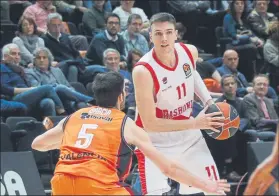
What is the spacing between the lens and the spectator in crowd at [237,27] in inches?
580

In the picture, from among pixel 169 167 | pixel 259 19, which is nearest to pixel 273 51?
pixel 259 19

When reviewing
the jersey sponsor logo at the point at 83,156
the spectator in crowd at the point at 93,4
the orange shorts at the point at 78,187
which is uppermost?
the jersey sponsor logo at the point at 83,156

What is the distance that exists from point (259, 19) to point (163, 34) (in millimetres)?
7627

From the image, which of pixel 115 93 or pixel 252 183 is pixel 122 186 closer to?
pixel 115 93

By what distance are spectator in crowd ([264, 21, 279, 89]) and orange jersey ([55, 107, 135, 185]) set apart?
833 centimetres

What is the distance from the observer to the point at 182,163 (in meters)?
8.13

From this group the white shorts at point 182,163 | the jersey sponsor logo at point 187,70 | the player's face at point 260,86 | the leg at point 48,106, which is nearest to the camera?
the white shorts at point 182,163

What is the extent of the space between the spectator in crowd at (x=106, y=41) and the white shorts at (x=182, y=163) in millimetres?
5002

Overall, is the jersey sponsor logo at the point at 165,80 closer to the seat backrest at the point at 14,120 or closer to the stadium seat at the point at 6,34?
the seat backrest at the point at 14,120

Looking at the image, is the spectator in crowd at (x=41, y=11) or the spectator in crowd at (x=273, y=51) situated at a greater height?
the spectator in crowd at (x=41, y=11)

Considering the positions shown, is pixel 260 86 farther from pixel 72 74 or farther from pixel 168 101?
pixel 168 101

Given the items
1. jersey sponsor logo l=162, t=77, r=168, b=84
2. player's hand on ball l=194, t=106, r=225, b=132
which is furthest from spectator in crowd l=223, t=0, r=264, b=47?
player's hand on ball l=194, t=106, r=225, b=132

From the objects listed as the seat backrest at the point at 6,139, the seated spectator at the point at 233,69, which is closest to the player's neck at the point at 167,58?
the seat backrest at the point at 6,139

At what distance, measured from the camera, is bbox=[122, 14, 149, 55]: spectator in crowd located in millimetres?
13414
